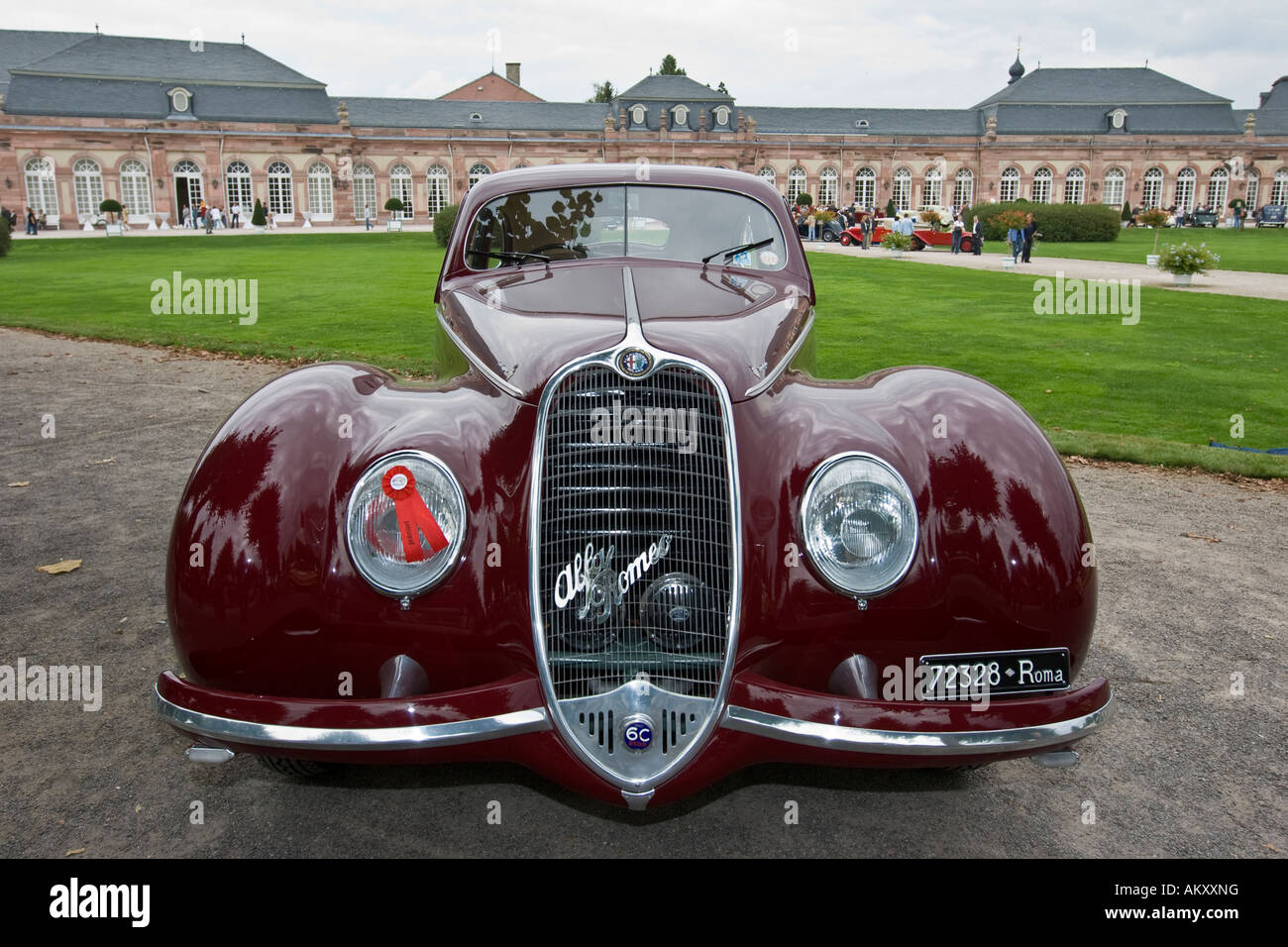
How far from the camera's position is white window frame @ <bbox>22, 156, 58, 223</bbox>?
57375 mm

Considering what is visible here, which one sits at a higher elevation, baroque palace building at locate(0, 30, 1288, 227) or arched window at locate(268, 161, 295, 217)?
baroque palace building at locate(0, 30, 1288, 227)

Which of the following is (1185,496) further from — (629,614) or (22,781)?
(22,781)

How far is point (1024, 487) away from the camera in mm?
2893

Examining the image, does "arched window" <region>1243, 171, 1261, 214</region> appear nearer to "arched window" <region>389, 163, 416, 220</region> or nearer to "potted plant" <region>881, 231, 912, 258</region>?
"potted plant" <region>881, 231, 912, 258</region>

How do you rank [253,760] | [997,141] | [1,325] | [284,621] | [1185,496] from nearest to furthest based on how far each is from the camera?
[284,621], [253,760], [1185,496], [1,325], [997,141]

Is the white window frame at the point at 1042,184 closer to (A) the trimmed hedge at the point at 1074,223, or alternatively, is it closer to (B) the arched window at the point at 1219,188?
(B) the arched window at the point at 1219,188

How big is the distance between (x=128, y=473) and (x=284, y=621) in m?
5.20

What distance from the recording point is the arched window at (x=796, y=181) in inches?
2857

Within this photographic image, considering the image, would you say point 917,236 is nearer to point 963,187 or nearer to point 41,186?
point 963,187

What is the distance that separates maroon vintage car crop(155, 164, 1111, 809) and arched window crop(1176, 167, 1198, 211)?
84096 mm

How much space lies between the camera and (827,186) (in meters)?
73.6

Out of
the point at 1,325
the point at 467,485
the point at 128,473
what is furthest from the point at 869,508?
the point at 1,325

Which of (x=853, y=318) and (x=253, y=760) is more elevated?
(x=853, y=318)

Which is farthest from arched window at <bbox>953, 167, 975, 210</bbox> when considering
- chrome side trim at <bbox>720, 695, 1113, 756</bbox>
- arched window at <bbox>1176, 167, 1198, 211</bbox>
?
chrome side trim at <bbox>720, 695, 1113, 756</bbox>
